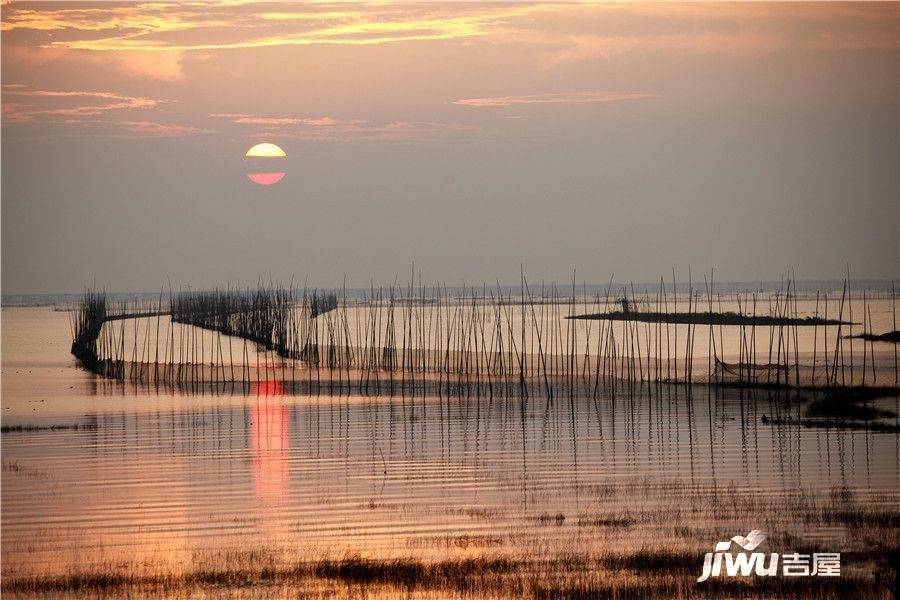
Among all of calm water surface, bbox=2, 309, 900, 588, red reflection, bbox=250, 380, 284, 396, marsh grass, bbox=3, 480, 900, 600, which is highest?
red reflection, bbox=250, 380, 284, 396

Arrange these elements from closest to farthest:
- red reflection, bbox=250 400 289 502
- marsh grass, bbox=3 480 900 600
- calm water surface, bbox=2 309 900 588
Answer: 1. marsh grass, bbox=3 480 900 600
2. calm water surface, bbox=2 309 900 588
3. red reflection, bbox=250 400 289 502

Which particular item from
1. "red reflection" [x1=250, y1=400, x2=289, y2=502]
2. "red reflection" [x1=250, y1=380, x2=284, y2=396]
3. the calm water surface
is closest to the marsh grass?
the calm water surface

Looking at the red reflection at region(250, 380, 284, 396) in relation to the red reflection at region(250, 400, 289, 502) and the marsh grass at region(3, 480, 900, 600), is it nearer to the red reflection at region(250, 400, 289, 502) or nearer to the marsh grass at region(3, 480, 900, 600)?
the red reflection at region(250, 400, 289, 502)

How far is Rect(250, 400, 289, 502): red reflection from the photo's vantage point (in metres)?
8.84

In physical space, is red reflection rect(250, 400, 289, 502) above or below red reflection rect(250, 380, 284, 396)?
below

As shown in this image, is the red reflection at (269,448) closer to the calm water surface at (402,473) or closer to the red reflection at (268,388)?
the calm water surface at (402,473)

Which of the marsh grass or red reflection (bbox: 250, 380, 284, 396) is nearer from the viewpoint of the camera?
the marsh grass

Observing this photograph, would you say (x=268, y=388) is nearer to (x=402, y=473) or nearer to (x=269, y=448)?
(x=269, y=448)

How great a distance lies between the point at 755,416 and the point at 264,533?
699 cm

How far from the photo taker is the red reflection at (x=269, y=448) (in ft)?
29.0

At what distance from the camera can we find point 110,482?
9.10 metres

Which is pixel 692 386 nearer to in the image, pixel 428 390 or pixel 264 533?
pixel 428 390

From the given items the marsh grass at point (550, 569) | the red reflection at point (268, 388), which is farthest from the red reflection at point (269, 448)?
the marsh grass at point (550, 569)

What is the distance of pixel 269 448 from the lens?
10.9 metres
